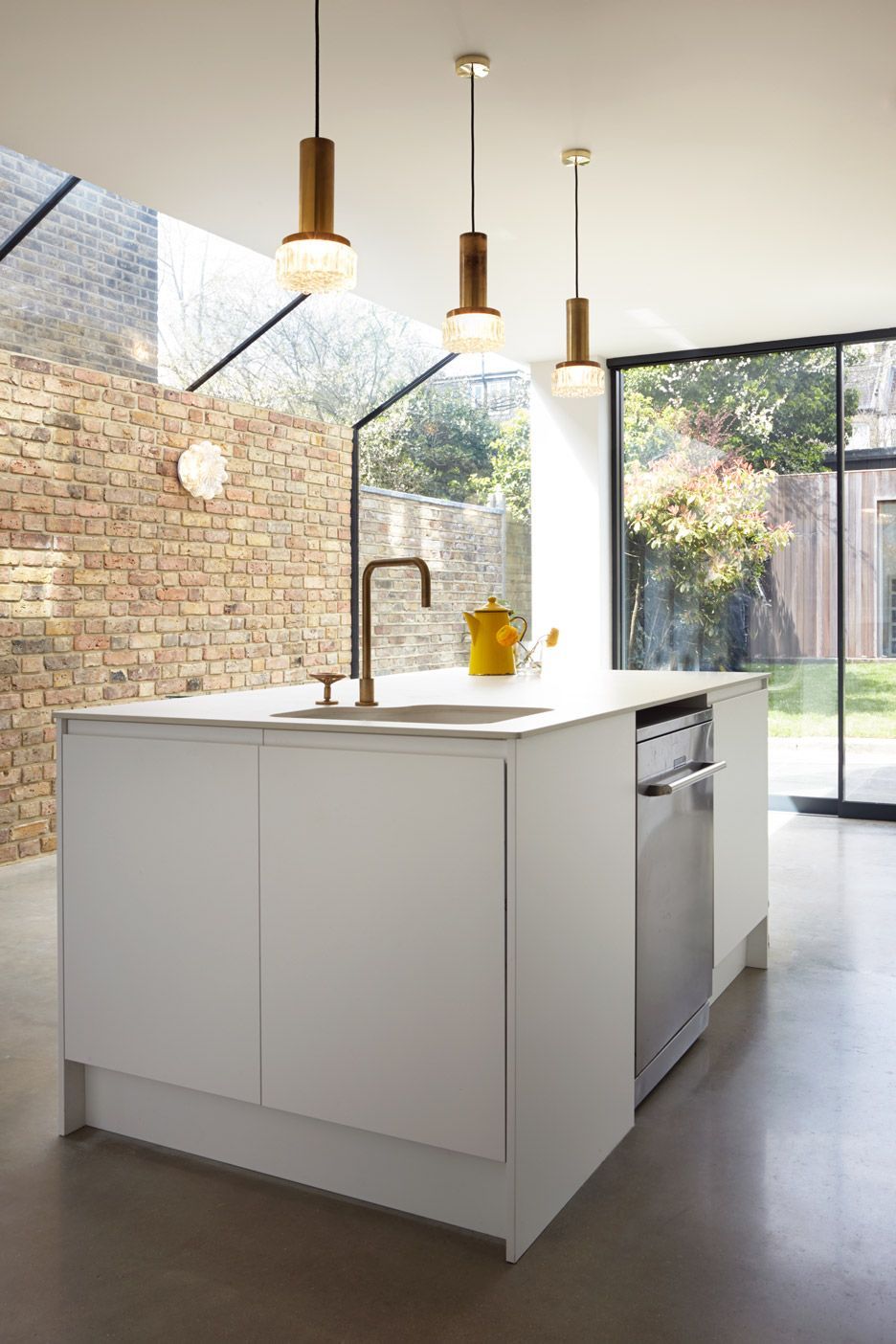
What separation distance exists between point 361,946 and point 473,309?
5.45 ft

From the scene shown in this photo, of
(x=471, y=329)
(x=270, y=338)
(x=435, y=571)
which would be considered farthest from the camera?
(x=435, y=571)

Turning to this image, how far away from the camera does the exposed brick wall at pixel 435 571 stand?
6805 millimetres

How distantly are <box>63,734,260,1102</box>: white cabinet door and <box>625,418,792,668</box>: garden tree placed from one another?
4.38 m

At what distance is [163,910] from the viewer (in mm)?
2156

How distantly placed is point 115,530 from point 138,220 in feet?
4.51

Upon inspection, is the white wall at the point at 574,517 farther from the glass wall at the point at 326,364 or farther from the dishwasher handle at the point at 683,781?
the dishwasher handle at the point at 683,781

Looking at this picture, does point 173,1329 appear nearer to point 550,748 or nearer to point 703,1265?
point 703,1265

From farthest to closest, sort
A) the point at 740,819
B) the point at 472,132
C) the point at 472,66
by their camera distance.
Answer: the point at 472,132 < the point at 740,819 < the point at 472,66

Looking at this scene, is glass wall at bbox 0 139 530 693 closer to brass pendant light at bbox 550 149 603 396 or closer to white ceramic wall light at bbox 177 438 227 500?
white ceramic wall light at bbox 177 438 227 500

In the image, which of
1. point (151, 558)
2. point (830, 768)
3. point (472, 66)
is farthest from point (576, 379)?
point (830, 768)

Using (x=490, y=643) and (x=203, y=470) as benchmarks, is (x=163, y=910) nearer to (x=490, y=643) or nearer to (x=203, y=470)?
(x=490, y=643)

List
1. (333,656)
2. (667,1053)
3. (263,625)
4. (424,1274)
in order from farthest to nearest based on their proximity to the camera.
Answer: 1. (333,656)
2. (263,625)
3. (667,1053)
4. (424,1274)

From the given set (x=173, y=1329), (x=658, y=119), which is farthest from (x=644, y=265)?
(x=173, y=1329)

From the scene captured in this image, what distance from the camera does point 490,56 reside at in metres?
2.93
